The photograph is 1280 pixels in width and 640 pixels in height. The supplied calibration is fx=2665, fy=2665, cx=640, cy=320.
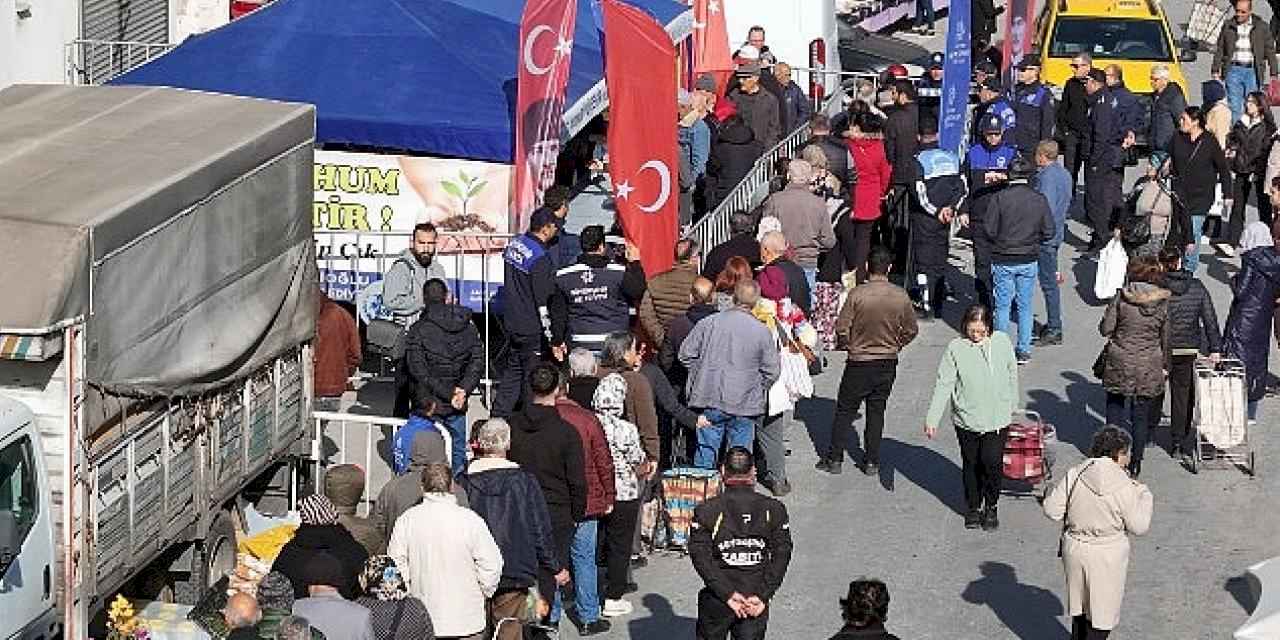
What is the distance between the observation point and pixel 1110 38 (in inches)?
1237

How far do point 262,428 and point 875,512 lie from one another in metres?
4.43

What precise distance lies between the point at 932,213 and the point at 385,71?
184 inches

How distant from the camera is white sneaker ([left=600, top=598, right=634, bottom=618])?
1571cm

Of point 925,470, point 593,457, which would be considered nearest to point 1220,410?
point 925,470

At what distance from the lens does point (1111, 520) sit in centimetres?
1409

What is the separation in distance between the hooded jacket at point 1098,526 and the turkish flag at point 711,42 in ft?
44.1

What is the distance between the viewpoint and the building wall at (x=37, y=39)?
2391cm

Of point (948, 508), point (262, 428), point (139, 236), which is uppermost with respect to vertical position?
point (139, 236)

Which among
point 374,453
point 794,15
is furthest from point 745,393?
point 794,15

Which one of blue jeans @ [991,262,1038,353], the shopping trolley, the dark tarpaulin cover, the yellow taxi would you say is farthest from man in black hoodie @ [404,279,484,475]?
the yellow taxi

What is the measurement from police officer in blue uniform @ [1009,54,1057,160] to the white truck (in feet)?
33.6

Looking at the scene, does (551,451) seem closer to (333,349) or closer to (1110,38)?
(333,349)

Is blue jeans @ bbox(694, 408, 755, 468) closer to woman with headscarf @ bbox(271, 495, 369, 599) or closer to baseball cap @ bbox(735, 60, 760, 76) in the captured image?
woman with headscarf @ bbox(271, 495, 369, 599)

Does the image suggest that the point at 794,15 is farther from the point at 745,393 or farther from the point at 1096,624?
the point at 1096,624
